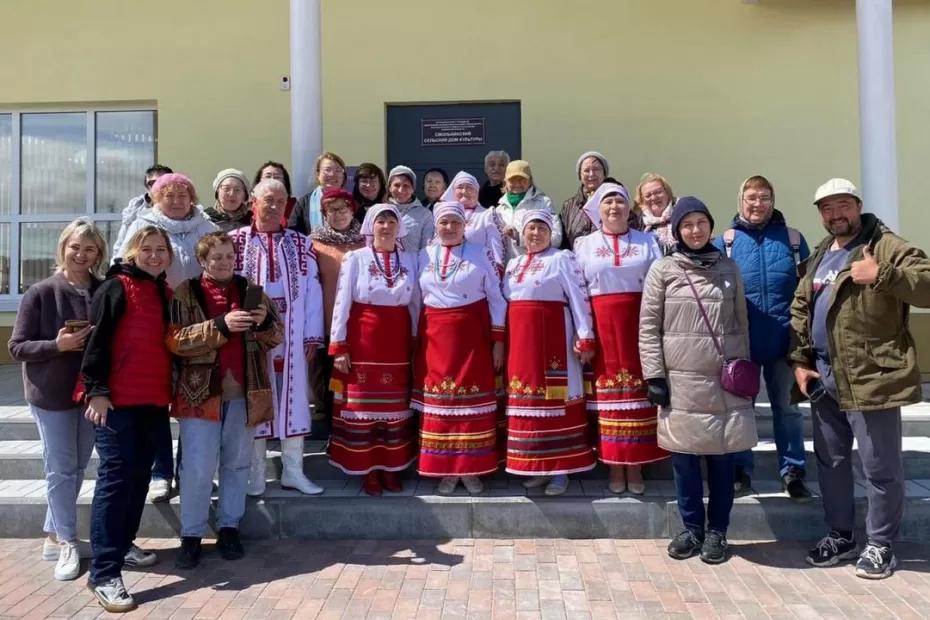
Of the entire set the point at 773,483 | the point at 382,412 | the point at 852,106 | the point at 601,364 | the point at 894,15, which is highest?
the point at 894,15

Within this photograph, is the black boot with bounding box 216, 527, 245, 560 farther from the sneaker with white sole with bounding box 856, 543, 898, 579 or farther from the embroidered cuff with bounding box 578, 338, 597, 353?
the sneaker with white sole with bounding box 856, 543, 898, 579

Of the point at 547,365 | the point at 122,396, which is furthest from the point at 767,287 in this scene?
the point at 122,396

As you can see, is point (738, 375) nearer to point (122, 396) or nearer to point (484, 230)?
point (484, 230)

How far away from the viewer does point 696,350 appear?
12.6 feet

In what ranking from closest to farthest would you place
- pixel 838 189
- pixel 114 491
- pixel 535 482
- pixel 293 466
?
1. pixel 114 491
2. pixel 838 189
3. pixel 535 482
4. pixel 293 466

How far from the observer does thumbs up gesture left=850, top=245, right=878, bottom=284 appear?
3557 mm

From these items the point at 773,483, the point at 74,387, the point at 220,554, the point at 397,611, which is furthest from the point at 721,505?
the point at 74,387

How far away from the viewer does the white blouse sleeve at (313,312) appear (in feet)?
14.7

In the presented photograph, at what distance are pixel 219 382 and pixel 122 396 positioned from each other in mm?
493

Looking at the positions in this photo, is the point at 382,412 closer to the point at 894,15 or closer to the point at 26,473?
the point at 26,473

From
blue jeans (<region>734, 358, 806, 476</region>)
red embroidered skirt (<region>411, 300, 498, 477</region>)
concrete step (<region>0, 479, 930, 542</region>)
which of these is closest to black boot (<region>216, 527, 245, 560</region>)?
concrete step (<region>0, 479, 930, 542</region>)

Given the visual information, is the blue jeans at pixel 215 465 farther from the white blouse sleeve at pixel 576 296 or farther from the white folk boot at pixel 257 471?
the white blouse sleeve at pixel 576 296

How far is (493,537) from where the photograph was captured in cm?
431

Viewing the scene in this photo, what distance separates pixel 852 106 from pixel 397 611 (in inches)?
272
